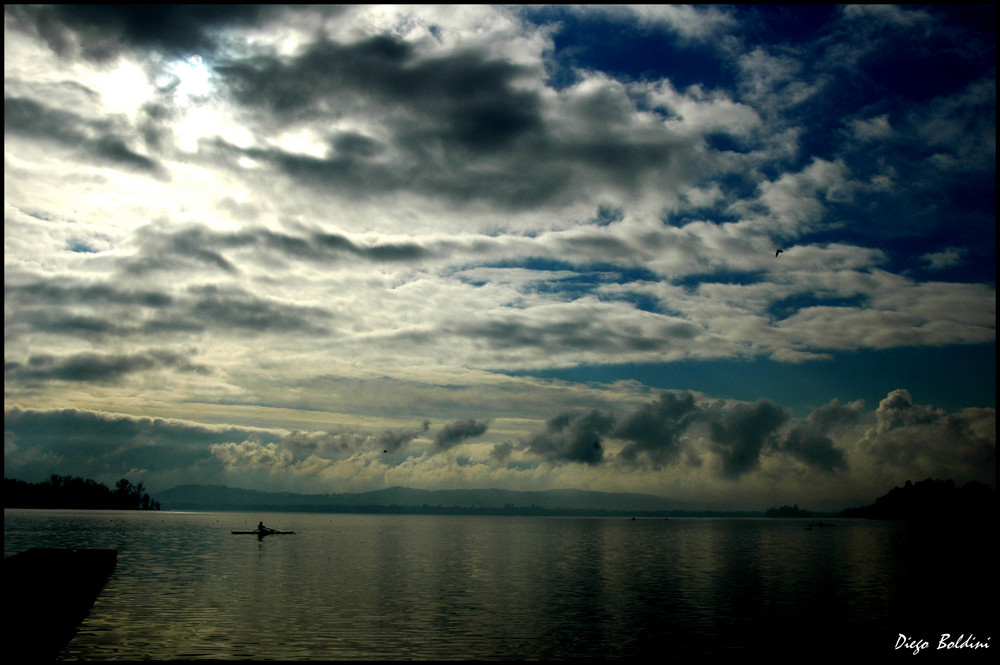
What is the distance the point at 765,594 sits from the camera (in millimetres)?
59344

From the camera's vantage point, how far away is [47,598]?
42.4m

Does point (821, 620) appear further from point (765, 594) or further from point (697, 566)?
point (697, 566)

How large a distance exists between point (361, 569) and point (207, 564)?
18102 mm

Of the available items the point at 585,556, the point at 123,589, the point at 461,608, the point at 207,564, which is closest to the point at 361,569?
the point at 207,564

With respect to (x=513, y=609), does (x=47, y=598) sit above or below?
above

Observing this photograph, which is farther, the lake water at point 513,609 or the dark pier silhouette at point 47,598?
the lake water at point 513,609

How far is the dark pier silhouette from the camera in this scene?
34969mm

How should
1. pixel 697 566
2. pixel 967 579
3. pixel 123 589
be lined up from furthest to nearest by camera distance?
pixel 697 566, pixel 967 579, pixel 123 589

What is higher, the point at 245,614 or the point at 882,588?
the point at 245,614

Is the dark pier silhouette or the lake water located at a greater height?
the dark pier silhouette

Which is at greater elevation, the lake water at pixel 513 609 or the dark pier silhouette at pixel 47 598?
the dark pier silhouette at pixel 47 598

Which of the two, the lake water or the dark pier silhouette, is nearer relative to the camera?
the dark pier silhouette

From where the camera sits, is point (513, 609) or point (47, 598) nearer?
point (47, 598)

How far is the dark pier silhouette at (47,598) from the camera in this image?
3497 cm
